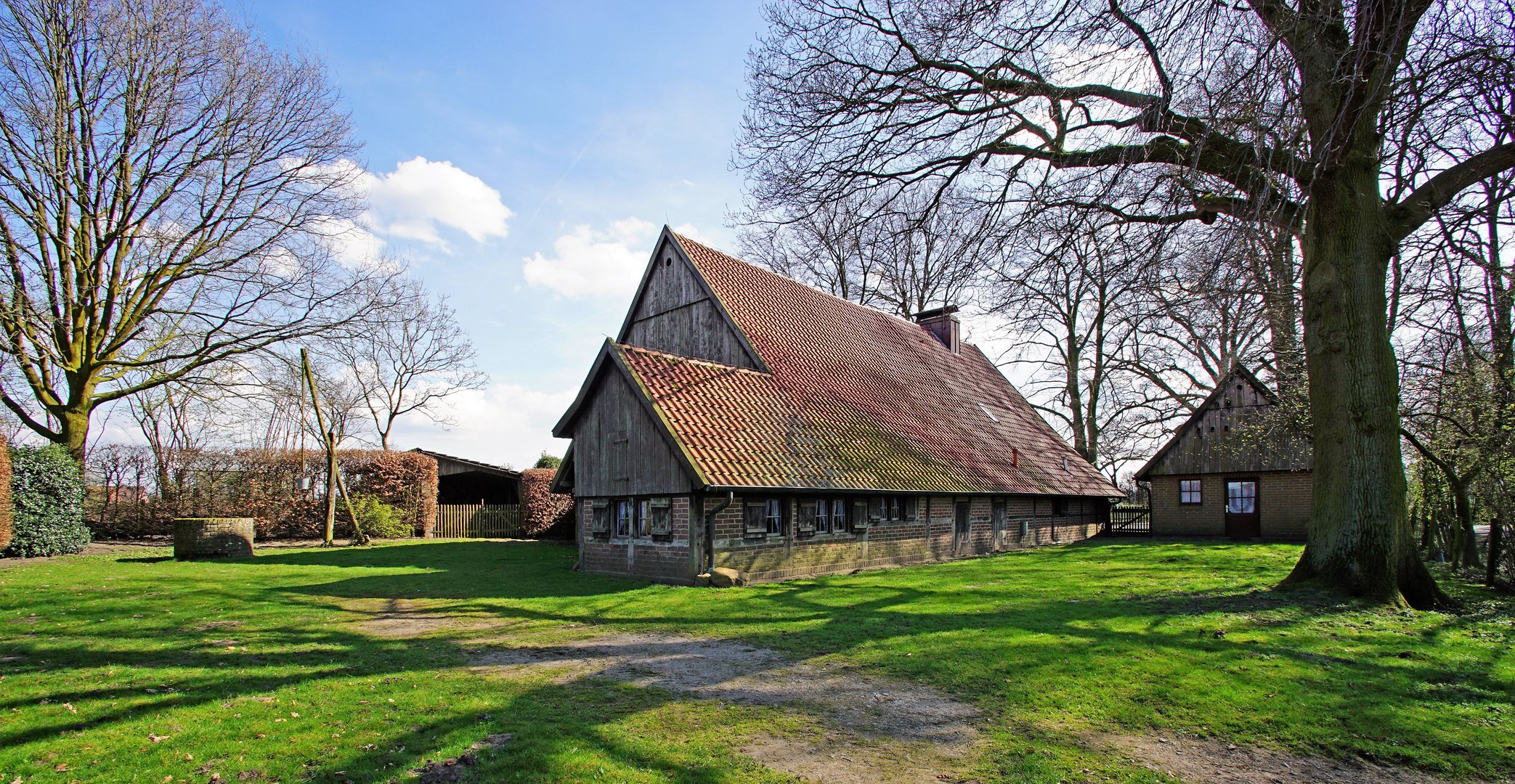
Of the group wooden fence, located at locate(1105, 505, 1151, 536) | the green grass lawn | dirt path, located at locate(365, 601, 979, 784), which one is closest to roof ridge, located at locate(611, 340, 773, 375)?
the green grass lawn

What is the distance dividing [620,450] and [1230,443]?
915 inches

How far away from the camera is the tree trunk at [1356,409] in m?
10.9

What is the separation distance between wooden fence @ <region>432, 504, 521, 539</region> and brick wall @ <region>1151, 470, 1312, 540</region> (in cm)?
2482

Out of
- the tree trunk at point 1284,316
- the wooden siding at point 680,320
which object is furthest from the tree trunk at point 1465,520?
the wooden siding at point 680,320

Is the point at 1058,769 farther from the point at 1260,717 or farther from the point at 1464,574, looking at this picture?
the point at 1464,574

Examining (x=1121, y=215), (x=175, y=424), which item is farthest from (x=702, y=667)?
(x=175, y=424)

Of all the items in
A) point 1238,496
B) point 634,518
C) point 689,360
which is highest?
point 689,360

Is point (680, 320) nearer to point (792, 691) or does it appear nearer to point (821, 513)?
point (821, 513)

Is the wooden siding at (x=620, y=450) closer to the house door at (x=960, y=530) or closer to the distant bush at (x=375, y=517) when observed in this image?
the house door at (x=960, y=530)

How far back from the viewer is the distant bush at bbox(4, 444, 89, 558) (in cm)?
1770

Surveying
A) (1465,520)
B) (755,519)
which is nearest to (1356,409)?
(1465,520)

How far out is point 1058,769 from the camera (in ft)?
17.5

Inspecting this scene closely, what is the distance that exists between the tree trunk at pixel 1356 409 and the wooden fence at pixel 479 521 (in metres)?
25.7

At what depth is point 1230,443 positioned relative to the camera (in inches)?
1088
